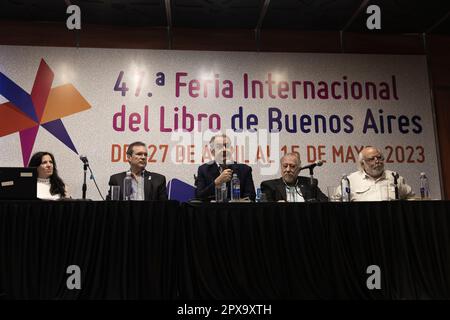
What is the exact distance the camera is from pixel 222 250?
2449 mm

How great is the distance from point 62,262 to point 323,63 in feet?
11.5

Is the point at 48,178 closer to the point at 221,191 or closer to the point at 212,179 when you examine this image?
the point at 212,179

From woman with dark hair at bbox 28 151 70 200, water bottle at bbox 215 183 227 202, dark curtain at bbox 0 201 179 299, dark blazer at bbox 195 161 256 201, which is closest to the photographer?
dark curtain at bbox 0 201 179 299

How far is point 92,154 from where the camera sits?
175 inches

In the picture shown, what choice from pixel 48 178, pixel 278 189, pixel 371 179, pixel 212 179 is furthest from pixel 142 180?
pixel 371 179

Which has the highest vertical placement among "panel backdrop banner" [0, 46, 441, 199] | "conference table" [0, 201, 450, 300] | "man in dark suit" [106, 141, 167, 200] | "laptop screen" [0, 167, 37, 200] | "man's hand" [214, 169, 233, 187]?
"panel backdrop banner" [0, 46, 441, 199]

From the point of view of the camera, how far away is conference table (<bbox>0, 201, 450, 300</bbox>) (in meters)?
2.37

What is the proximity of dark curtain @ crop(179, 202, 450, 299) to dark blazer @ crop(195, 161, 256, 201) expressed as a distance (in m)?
0.97

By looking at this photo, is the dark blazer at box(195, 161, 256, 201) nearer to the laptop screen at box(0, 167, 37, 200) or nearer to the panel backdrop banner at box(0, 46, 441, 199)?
the panel backdrop banner at box(0, 46, 441, 199)

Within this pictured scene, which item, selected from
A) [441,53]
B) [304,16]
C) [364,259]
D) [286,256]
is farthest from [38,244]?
[441,53]

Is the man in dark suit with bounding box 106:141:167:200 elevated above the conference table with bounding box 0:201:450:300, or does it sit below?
above

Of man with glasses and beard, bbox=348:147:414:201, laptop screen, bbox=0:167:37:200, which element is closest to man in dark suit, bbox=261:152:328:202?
man with glasses and beard, bbox=348:147:414:201

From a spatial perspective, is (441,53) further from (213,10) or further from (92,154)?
(92,154)

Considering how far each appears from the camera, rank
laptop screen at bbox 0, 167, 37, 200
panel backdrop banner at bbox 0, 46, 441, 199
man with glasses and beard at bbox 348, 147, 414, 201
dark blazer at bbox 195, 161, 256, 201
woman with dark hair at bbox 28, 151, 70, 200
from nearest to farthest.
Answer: laptop screen at bbox 0, 167, 37, 200, dark blazer at bbox 195, 161, 256, 201, man with glasses and beard at bbox 348, 147, 414, 201, woman with dark hair at bbox 28, 151, 70, 200, panel backdrop banner at bbox 0, 46, 441, 199
